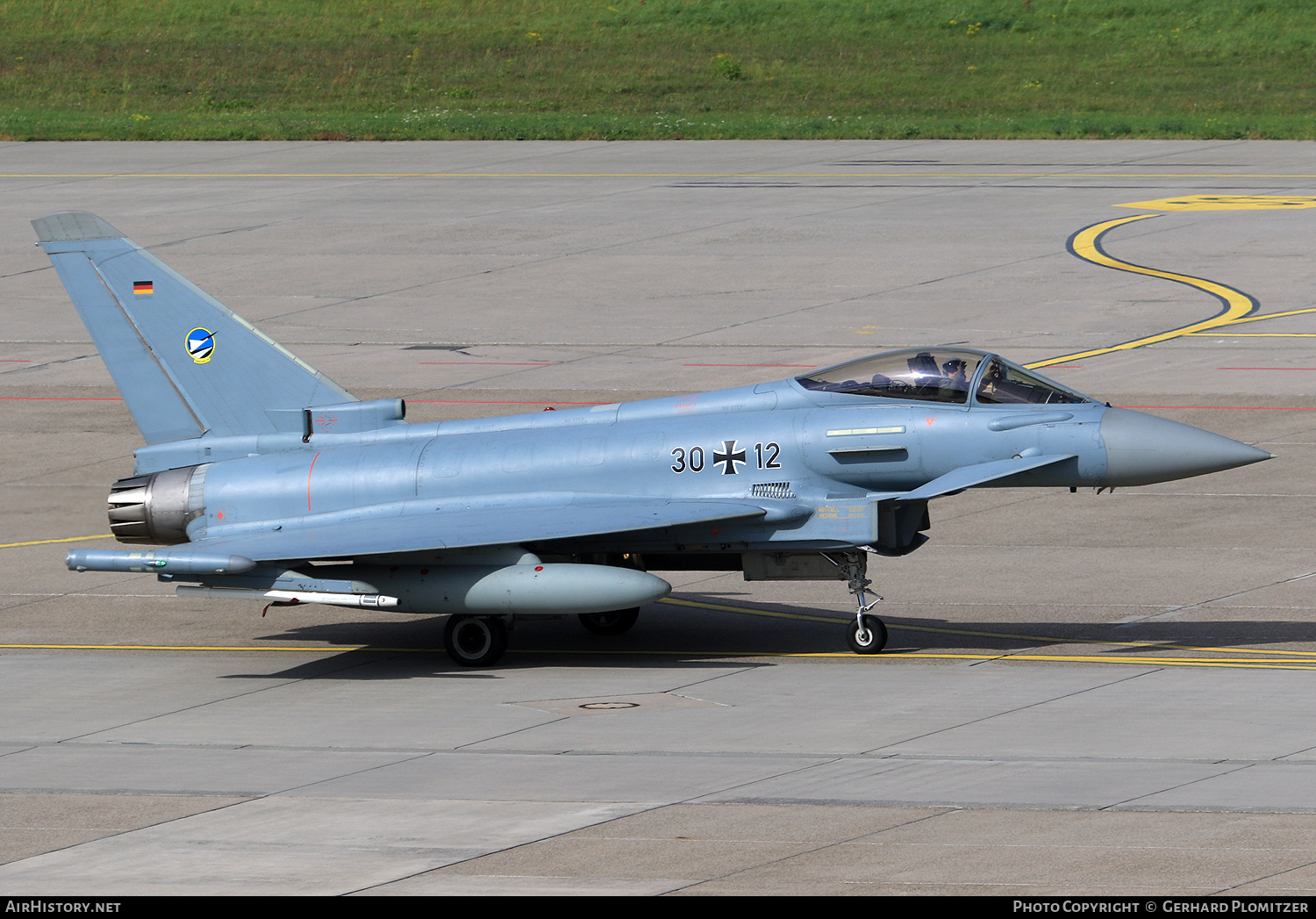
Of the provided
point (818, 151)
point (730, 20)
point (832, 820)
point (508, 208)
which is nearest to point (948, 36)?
point (730, 20)

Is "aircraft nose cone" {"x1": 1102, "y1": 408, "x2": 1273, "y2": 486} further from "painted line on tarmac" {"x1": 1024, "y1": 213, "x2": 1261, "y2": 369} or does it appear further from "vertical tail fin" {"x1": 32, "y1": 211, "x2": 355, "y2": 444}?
"painted line on tarmac" {"x1": 1024, "y1": 213, "x2": 1261, "y2": 369}

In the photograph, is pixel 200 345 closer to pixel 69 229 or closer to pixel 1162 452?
pixel 69 229

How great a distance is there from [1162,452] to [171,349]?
1120cm

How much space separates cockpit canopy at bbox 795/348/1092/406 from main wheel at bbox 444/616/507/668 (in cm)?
439

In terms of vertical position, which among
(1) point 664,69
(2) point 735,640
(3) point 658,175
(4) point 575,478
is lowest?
(2) point 735,640

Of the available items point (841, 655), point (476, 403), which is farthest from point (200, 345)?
point (476, 403)

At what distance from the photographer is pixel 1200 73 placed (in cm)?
7000

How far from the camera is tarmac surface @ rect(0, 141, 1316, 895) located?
13484 mm

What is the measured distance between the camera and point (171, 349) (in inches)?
850

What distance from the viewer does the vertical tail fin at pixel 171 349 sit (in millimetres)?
21500

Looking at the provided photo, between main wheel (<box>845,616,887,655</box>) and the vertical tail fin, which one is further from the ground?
the vertical tail fin

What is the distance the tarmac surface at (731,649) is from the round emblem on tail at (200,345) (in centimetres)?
329

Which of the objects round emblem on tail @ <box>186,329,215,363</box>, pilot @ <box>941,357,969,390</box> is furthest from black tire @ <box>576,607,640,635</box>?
round emblem on tail @ <box>186,329,215,363</box>

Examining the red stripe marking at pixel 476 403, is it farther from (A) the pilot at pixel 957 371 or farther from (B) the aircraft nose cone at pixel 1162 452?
(B) the aircraft nose cone at pixel 1162 452
